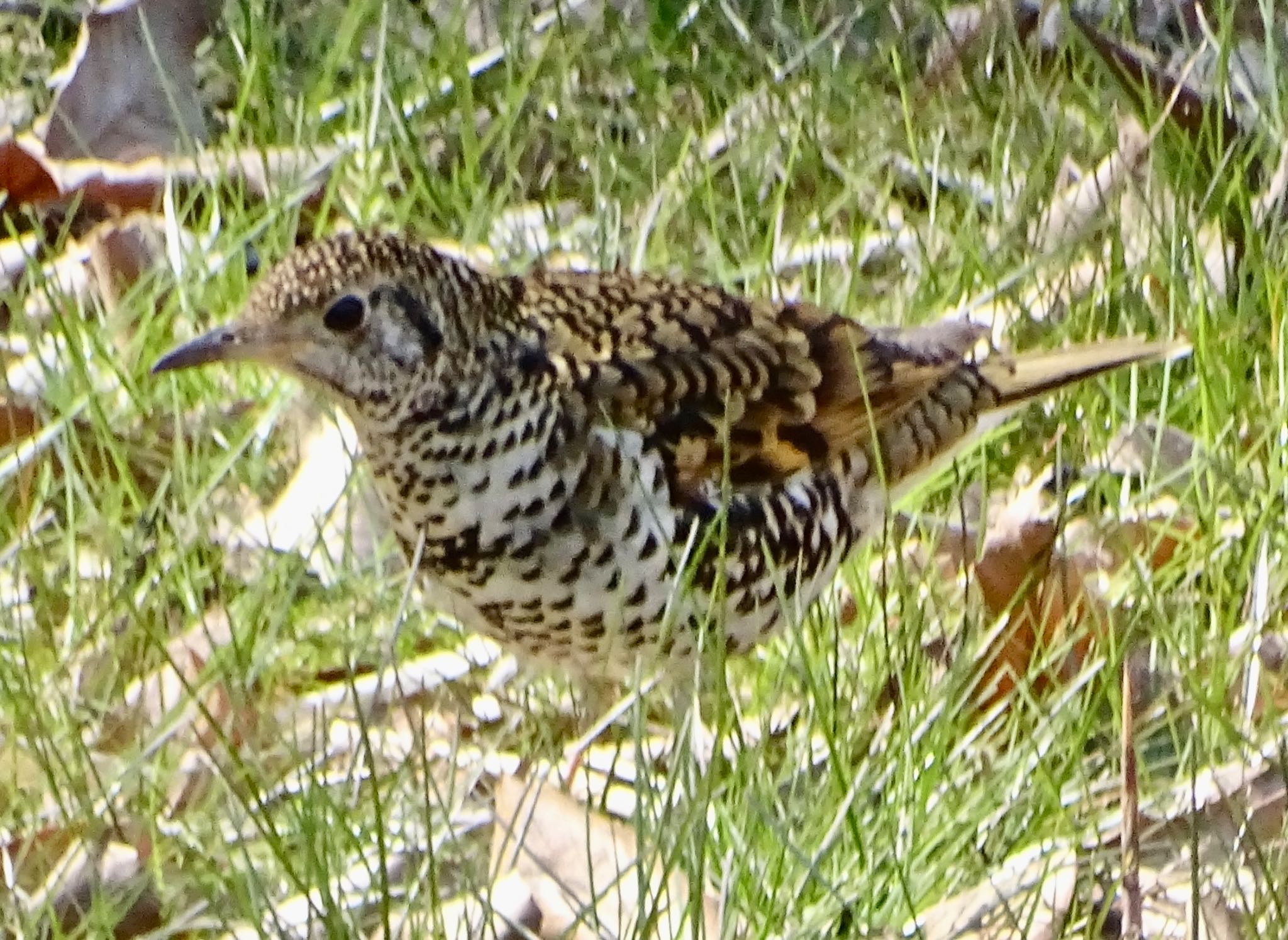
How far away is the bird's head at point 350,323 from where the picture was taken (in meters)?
2.75

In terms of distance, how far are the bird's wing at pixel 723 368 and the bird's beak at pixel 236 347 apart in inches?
16.0

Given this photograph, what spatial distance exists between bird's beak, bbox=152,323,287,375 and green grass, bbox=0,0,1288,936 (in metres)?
0.34

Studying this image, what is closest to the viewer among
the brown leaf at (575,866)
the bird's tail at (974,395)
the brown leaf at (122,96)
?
the brown leaf at (575,866)

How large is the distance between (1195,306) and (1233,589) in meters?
0.63

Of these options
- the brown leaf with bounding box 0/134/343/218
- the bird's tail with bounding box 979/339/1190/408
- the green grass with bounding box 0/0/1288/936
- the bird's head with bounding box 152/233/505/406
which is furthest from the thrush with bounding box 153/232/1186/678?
the brown leaf with bounding box 0/134/343/218

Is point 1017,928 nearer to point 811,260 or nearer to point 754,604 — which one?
point 754,604

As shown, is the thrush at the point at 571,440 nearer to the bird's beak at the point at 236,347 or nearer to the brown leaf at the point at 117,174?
the bird's beak at the point at 236,347

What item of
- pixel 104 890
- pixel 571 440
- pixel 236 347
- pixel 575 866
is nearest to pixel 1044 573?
pixel 571 440

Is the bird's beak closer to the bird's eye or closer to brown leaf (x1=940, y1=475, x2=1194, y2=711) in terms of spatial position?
the bird's eye

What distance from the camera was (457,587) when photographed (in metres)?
2.94

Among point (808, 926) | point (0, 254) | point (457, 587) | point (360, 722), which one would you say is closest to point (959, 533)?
point (457, 587)

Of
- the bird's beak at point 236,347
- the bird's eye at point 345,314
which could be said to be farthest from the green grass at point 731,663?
the bird's eye at point 345,314

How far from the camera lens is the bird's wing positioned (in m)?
3.00

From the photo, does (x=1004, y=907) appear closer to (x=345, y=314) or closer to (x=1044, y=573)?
(x=1044, y=573)
